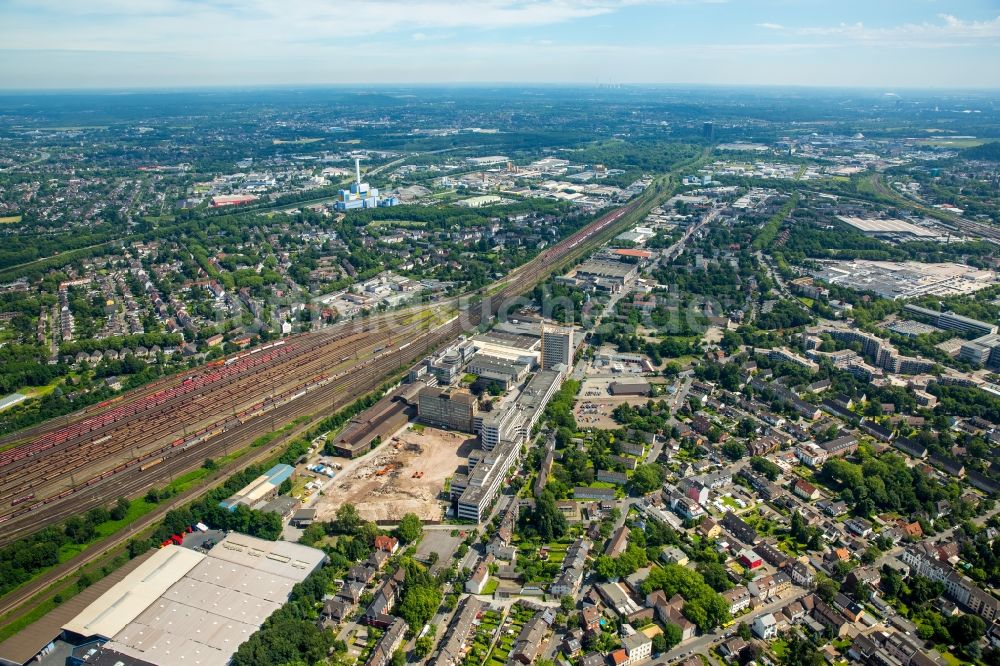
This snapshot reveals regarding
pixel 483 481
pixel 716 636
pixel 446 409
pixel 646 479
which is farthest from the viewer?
pixel 446 409

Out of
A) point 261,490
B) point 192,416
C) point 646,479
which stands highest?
point 646,479

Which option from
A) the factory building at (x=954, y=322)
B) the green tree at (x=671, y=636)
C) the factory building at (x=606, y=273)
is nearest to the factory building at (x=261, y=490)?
the green tree at (x=671, y=636)

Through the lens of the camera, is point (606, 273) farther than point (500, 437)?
Yes

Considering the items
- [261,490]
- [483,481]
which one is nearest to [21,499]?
[261,490]

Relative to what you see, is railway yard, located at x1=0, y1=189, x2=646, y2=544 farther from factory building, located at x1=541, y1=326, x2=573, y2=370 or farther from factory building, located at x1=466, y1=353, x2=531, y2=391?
factory building, located at x1=541, y1=326, x2=573, y2=370

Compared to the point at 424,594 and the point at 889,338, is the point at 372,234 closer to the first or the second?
the point at 889,338

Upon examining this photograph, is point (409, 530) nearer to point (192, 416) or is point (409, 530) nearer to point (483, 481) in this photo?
point (483, 481)

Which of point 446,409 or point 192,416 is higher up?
point 446,409
